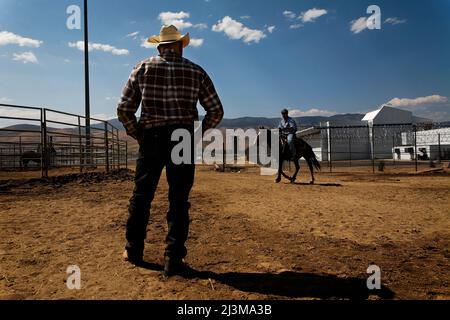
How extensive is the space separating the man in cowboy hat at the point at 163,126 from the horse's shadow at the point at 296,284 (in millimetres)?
287

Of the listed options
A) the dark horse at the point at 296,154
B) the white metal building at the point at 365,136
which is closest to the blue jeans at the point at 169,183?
the dark horse at the point at 296,154

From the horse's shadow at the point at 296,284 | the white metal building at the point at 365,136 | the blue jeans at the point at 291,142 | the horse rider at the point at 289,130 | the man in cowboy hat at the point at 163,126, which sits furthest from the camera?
the white metal building at the point at 365,136

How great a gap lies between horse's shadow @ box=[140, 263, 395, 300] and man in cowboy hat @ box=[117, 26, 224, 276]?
29cm

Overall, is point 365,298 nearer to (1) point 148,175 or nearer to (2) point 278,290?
(2) point 278,290

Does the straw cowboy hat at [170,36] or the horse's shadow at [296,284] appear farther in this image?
the straw cowboy hat at [170,36]

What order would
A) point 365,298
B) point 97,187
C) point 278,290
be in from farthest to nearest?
point 97,187
point 278,290
point 365,298

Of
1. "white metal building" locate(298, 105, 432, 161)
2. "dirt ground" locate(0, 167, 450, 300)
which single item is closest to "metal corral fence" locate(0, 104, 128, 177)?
"dirt ground" locate(0, 167, 450, 300)

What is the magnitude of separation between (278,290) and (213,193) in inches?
200

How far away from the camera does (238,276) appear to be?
2523mm

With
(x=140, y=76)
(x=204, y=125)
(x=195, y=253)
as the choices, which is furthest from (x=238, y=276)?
(x=140, y=76)

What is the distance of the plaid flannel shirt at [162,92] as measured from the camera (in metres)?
2.57

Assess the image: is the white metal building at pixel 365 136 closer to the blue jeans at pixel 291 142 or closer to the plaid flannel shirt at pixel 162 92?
the blue jeans at pixel 291 142

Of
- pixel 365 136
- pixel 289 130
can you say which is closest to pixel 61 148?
pixel 289 130

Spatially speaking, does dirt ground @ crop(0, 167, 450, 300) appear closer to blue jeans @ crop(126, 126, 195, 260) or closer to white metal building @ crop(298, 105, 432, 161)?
blue jeans @ crop(126, 126, 195, 260)
